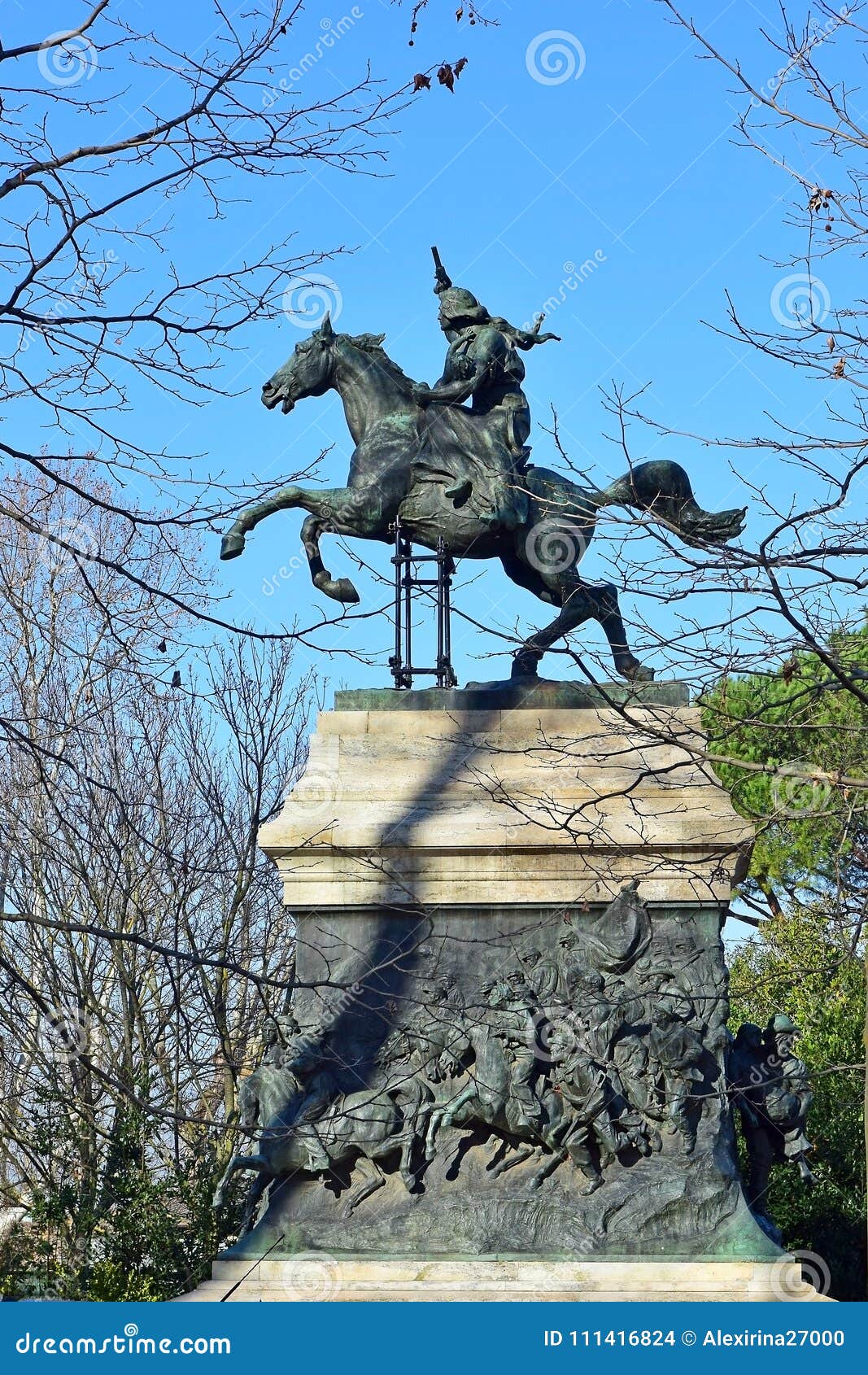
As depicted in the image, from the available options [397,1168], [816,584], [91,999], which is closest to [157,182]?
[816,584]

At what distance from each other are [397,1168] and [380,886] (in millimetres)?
1553

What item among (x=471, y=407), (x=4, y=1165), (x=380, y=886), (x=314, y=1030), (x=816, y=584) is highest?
(x=471, y=407)

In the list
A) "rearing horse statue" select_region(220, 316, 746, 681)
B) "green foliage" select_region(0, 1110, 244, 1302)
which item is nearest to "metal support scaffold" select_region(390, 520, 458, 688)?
"rearing horse statue" select_region(220, 316, 746, 681)

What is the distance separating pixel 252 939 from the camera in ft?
76.3

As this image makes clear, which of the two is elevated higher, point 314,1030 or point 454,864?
point 454,864

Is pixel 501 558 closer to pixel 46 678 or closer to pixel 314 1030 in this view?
pixel 314 1030

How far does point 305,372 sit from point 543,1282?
5.76 m

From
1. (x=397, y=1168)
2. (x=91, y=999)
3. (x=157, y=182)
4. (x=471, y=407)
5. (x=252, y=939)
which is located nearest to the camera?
(x=157, y=182)

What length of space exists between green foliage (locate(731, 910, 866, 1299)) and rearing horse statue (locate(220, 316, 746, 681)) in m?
5.30

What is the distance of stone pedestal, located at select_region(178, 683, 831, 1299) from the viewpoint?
995 cm
